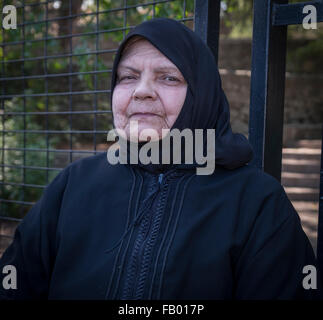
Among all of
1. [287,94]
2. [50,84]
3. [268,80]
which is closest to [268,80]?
[268,80]

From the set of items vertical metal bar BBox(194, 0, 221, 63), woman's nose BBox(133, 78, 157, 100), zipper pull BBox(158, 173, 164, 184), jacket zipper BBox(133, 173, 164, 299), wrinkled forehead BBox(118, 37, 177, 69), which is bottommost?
jacket zipper BBox(133, 173, 164, 299)

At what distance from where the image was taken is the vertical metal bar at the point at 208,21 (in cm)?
213

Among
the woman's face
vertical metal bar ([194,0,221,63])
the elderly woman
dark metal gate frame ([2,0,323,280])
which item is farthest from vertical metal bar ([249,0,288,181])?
the woman's face

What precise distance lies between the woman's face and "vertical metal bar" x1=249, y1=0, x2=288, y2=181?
0.56 m

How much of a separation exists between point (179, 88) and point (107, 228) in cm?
61

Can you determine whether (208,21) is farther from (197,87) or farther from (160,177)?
(160,177)

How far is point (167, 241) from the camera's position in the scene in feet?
4.80

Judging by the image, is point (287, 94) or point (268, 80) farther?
point (287, 94)

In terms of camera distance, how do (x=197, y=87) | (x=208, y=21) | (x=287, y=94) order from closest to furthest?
1. (x=197, y=87)
2. (x=208, y=21)
3. (x=287, y=94)

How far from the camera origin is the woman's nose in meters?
1.53

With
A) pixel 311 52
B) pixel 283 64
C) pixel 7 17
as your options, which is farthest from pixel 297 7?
pixel 311 52

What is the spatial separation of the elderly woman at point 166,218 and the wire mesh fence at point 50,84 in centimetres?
105

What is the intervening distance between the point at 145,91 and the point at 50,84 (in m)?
8.57

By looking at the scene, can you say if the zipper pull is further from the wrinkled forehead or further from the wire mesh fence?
the wire mesh fence
